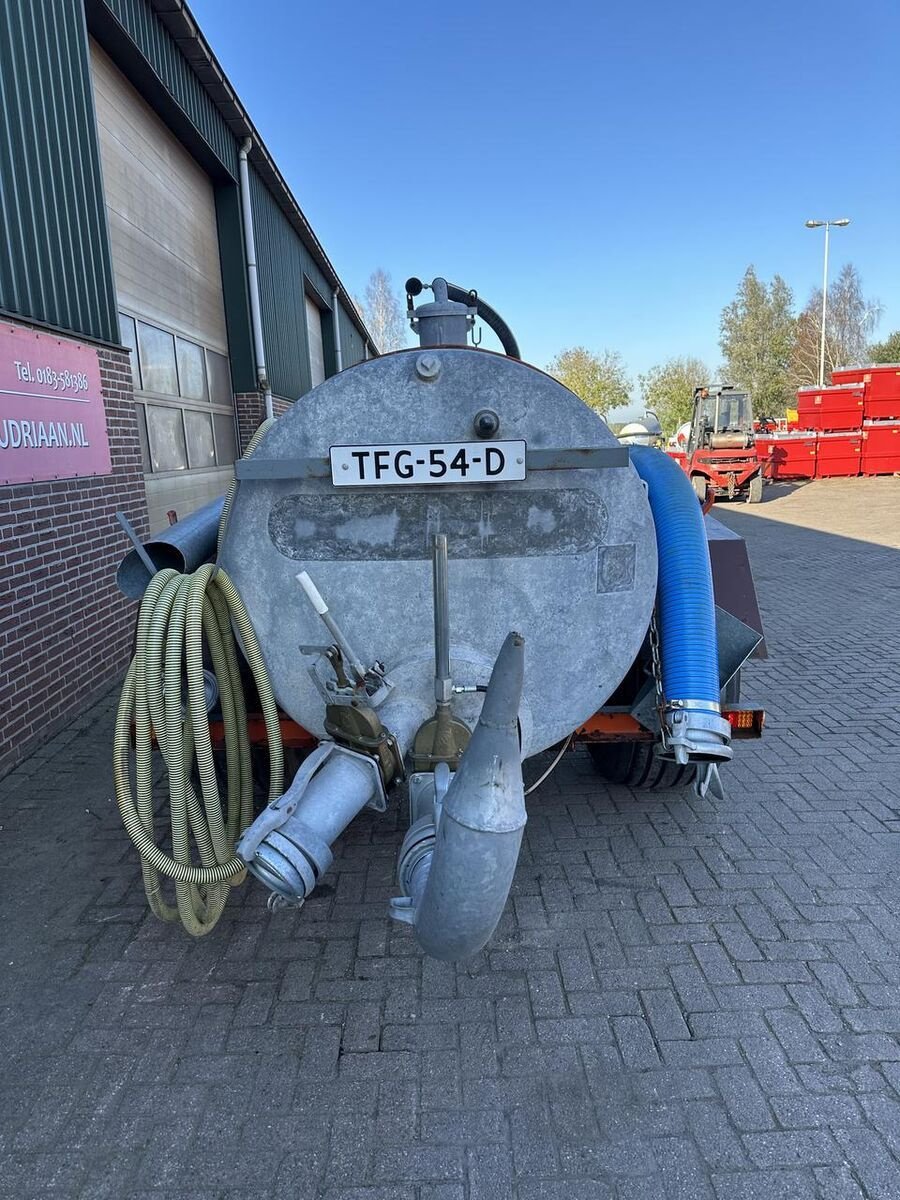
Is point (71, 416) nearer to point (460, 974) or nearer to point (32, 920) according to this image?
point (32, 920)

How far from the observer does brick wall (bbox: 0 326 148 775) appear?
4.79 m

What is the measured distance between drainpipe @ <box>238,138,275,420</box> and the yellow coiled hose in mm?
8668

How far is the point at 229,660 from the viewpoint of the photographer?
2.98m

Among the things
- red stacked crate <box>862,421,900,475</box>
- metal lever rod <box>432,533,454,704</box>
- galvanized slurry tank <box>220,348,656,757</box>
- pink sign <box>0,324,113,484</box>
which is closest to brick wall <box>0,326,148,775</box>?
pink sign <box>0,324,113,484</box>

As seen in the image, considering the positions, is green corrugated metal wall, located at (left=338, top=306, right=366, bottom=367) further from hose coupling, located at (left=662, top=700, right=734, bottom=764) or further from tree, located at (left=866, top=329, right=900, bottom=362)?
tree, located at (left=866, top=329, right=900, bottom=362)

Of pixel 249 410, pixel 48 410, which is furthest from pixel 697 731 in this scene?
pixel 249 410

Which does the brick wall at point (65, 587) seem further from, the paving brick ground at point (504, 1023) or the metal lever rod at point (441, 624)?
the metal lever rod at point (441, 624)

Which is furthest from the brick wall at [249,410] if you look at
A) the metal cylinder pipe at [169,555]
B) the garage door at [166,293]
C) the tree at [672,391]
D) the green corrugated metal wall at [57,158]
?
the tree at [672,391]

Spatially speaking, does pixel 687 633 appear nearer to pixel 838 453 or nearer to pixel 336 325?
pixel 336 325

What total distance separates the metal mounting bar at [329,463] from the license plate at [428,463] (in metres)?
0.05

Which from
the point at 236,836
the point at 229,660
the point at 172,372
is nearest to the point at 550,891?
the point at 236,836

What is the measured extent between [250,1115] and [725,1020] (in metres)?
1.53

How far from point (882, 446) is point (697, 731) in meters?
22.7

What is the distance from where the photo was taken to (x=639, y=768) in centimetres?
390
